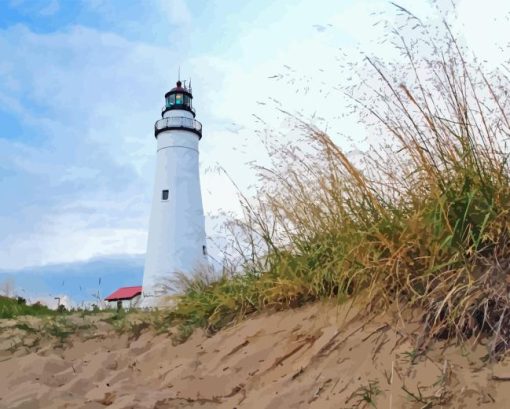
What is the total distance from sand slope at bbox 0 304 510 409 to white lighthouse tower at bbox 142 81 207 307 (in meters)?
14.0

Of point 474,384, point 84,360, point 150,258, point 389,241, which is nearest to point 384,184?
point 389,241

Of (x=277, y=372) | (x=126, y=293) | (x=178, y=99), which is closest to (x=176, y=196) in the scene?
(x=178, y=99)

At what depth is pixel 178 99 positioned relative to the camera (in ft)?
66.7

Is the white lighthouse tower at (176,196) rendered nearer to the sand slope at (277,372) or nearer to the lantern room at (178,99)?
the lantern room at (178,99)

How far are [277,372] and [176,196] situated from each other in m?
16.5

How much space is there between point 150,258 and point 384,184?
16.2m

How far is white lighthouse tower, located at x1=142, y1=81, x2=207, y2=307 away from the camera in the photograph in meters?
18.0

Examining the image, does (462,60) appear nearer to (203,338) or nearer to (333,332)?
(333,332)

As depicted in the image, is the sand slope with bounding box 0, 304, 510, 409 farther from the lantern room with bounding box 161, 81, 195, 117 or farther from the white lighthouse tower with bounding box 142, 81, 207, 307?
the lantern room with bounding box 161, 81, 195, 117

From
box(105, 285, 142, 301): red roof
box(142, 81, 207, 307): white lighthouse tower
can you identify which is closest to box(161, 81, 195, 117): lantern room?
box(142, 81, 207, 307): white lighthouse tower

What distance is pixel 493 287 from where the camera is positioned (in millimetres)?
1987

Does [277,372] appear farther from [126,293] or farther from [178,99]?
A: [126,293]

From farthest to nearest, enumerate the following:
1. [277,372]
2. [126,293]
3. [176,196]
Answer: [126,293]
[176,196]
[277,372]

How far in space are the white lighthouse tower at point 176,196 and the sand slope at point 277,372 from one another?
14.0m
